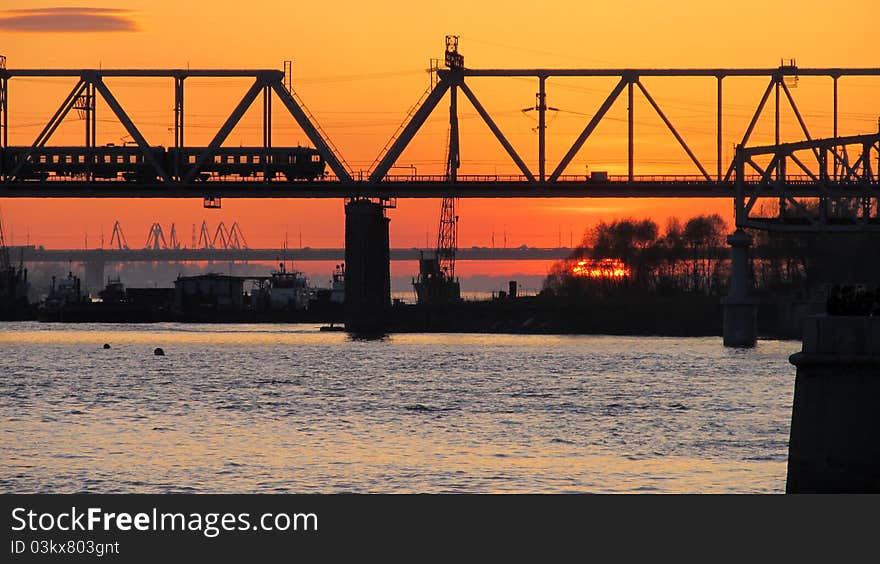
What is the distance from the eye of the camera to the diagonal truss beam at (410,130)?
16050 cm

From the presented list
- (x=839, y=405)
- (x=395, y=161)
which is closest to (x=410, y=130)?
(x=395, y=161)

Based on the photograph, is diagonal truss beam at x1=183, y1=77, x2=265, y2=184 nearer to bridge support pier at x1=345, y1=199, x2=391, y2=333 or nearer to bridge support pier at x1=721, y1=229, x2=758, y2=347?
bridge support pier at x1=345, y1=199, x2=391, y2=333

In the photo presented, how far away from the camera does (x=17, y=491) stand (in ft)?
147

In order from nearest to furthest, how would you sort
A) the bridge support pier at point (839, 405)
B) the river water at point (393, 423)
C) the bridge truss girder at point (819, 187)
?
the bridge support pier at point (839, 405), the river water at point (393, 423), the bridge truss girder at point (819, 187)

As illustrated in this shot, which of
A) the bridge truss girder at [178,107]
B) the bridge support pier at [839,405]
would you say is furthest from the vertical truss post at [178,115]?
the bridge support pier at [839,405]

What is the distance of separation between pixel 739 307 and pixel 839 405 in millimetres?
112862

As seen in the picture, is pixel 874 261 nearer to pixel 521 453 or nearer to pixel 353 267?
pixel 353 267

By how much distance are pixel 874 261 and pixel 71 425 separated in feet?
403

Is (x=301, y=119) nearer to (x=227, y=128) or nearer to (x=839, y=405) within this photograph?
(x=227, y=128)

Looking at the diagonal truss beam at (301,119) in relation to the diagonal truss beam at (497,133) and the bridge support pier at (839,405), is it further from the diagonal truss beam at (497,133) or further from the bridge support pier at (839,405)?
the bridge support pier at (839,405)

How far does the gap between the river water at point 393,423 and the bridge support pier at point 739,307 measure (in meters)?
23.1

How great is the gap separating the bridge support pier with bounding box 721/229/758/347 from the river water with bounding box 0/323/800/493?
2314cm

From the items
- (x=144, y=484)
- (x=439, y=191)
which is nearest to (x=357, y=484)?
(x=144, y=484)

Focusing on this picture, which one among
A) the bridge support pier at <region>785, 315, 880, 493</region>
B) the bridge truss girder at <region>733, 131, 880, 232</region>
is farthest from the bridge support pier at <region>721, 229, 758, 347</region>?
the bridge support pier at <region>785, 315, 880, 493</region>
